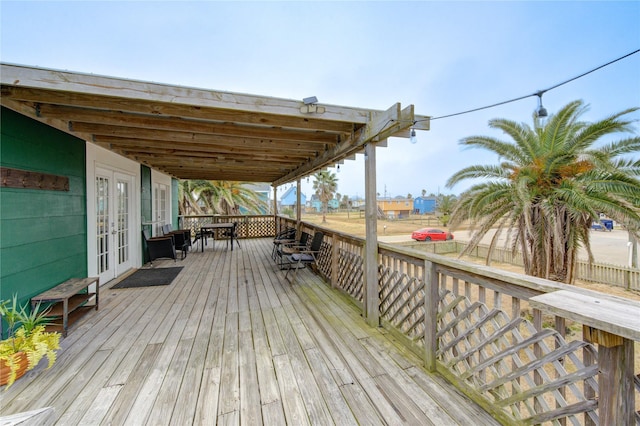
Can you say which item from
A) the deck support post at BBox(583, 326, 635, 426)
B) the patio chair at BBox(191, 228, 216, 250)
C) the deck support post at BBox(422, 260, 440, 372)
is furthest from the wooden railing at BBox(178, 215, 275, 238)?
the deck support post at BBox(583, 326, 635, 426)

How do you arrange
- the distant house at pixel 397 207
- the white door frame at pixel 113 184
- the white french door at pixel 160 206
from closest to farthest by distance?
the white door frame at pixel 113 184 < the white french door at pixel 160 206 < the distant house at pixel 397 207

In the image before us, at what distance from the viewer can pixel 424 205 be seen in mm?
52344

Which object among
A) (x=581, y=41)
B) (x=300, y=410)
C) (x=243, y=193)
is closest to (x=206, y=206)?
(x=243, y=193)

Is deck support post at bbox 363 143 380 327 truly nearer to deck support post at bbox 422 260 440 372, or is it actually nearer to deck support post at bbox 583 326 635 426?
deck support post at bbox 422 260 440 372

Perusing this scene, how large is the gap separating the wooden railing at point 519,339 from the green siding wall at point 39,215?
352cm

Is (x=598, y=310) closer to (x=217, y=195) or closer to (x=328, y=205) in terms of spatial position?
(x=217, y=195)

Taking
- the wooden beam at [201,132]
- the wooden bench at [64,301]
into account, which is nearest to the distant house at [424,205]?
the wooden beam at [201,132]

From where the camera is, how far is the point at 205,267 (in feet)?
18.3

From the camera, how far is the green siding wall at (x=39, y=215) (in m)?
2.36

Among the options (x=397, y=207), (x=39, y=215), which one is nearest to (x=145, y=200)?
(x=39, y=215)

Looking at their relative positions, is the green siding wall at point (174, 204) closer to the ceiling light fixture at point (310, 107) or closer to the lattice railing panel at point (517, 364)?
the ceiling light fixture at point (310, 107)

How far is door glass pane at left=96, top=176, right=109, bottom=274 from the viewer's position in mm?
4034

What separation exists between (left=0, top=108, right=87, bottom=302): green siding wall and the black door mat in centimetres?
84

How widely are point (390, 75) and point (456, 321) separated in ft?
28.8
